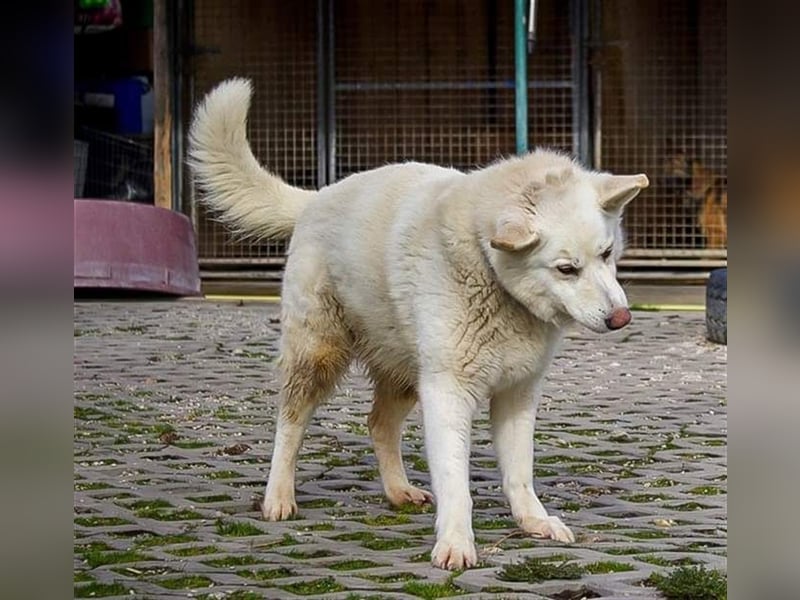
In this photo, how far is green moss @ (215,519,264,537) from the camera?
396 centimetres

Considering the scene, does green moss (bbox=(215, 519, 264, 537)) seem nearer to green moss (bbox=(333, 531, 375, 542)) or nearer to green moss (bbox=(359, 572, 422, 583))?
green moss (bbox=(333, 531, 375, 542))

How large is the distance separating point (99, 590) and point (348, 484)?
1658mm

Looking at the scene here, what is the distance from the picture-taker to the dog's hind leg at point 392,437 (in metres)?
4.40

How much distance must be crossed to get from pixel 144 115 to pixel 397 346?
8.44m

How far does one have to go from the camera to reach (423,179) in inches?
168

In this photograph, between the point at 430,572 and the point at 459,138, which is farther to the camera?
the point at 459,138

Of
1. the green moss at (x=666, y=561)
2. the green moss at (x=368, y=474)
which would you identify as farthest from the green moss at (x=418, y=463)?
the green moss at (x=666, y=561)

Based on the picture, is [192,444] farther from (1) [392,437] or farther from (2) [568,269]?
(2) [568,269]

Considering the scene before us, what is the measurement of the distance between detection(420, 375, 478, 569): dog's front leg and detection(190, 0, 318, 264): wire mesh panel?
24.5 feet

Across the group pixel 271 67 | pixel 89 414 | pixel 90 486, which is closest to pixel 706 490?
pixel 90 486

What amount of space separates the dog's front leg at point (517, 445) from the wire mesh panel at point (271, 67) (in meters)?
7.26
